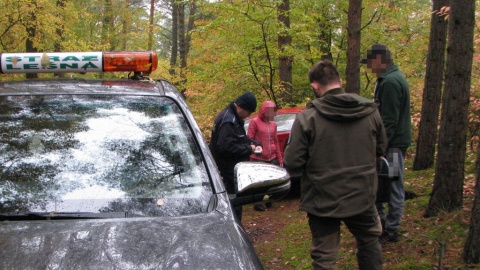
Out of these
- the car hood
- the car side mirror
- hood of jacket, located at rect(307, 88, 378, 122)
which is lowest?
the car hood

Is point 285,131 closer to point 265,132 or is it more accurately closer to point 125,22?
point 265,132

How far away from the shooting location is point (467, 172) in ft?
24.0

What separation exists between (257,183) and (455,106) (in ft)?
10.2

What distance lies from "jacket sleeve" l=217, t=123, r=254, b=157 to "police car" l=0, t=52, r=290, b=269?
185cm

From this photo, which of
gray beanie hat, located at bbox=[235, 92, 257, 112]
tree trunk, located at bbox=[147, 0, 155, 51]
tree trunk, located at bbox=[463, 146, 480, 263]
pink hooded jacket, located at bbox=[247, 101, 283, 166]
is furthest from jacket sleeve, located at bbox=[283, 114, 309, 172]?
tree trunk, located at bbox=[147, 0, 155, 51]

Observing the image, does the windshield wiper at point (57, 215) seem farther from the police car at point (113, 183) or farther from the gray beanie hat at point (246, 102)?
the gray beanie hat at point (246, 102)

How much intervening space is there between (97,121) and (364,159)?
189 centimetres

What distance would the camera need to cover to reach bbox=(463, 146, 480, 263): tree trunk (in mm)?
3664

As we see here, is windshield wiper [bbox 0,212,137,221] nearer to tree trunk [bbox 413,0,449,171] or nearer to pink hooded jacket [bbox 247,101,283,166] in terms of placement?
pink hooded jacket [bbox 247,101,283,166]

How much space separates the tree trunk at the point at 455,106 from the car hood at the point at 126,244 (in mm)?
3443

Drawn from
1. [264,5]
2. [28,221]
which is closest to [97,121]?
[28,221]

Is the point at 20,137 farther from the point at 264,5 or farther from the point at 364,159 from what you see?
the point at 264,5

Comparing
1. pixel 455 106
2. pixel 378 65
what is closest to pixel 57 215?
pixel 378 65

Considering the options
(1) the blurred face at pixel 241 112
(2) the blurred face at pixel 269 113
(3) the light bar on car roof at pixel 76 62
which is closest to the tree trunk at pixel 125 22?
(2) the blurred face at pixel 269 113
